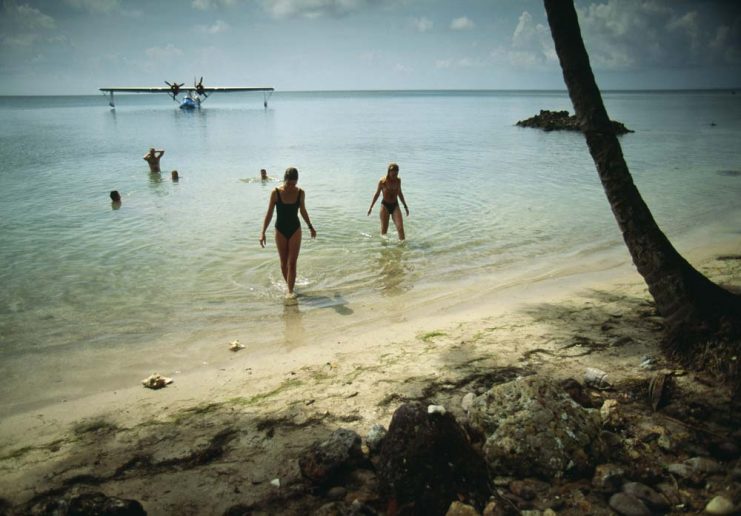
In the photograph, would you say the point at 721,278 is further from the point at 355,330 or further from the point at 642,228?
the point at 355,330

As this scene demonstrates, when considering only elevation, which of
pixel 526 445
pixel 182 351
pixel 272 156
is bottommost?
pixel 182 351

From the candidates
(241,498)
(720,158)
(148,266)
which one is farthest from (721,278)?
(720,158)

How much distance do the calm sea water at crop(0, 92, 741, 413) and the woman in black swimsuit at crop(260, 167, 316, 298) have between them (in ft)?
1.73

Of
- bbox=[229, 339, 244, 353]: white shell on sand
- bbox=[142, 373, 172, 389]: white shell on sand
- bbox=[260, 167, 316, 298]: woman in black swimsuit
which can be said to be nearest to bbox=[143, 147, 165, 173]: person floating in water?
bbox=[260, 167, 316, 298]: woman in black swimsuit

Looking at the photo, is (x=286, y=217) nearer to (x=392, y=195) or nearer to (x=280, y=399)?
(x=392, y=195)

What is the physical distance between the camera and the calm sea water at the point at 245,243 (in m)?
6.52

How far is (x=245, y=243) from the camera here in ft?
36.7

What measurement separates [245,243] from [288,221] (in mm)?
3844

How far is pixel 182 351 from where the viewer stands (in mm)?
6105

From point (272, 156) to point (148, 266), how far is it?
1979cm

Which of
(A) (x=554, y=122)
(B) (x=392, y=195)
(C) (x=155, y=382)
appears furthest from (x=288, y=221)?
(A) (x=554, y=122)

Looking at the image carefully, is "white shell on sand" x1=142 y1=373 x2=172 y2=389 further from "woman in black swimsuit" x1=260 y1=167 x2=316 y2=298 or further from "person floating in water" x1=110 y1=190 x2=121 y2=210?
"person floating in water" x1=110 y1=190 x2=121 y2=210

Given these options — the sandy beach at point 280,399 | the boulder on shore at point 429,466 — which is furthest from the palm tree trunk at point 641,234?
the boulder on shore at point 429,466

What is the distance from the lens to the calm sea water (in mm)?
6520
